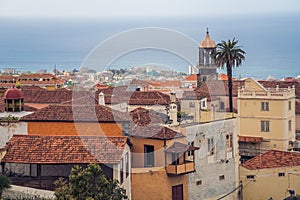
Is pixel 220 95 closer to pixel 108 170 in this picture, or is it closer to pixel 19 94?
pixel 19 94

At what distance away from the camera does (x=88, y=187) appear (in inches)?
1048

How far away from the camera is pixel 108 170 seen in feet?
98.3

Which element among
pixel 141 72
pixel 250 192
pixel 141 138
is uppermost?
pixel 141 72

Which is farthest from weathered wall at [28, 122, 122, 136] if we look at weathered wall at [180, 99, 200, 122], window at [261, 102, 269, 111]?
window at [261, 102, 269, 111]

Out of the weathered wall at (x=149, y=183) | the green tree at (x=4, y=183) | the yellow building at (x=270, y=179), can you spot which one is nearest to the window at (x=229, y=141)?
the yellow building at (x=270, y=179)

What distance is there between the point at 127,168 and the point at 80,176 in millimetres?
5151

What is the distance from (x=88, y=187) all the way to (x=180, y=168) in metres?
7.25

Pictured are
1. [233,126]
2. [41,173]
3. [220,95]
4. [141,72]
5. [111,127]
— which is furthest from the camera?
[141,72]

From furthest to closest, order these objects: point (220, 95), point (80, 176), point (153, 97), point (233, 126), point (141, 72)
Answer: point (141, 72), point (220, 95), point (153, 97), point (233, 126), point (80, 176)

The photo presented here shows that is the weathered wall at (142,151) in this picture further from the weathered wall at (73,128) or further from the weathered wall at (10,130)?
the weathered wall at (10,130)

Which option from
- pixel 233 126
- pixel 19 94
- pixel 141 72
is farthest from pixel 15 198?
pixel 141 72

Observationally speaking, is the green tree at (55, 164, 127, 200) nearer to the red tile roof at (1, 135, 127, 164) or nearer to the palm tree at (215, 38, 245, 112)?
the red tile roof at (1, 135, 127, 164)

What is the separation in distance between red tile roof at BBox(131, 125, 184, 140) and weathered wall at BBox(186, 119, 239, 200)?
2025mm

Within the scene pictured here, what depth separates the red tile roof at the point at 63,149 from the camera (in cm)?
2953
